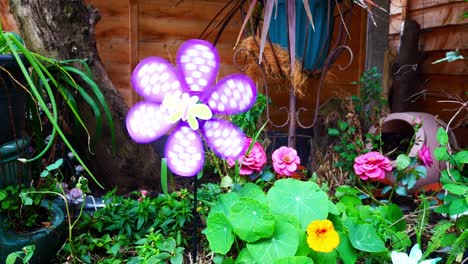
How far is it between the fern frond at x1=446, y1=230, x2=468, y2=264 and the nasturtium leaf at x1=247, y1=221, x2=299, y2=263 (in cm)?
46

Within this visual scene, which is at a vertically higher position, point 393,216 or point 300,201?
point 300,201

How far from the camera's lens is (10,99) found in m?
1.17

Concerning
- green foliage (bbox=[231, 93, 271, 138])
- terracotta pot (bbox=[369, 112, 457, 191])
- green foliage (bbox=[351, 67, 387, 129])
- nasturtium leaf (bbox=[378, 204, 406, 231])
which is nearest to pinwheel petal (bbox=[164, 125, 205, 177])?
green foliage (bbox=[231, 93, 271, 138])

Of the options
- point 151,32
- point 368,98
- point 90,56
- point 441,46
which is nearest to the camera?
point 90,56

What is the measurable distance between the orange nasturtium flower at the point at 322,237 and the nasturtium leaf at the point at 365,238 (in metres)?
0.14

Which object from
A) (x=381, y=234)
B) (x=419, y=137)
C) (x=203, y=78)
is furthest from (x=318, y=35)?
(x=381, y=234)

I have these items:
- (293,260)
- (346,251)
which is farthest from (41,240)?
(346,251)

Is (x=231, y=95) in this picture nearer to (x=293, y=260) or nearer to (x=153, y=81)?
(x=153, y=81)

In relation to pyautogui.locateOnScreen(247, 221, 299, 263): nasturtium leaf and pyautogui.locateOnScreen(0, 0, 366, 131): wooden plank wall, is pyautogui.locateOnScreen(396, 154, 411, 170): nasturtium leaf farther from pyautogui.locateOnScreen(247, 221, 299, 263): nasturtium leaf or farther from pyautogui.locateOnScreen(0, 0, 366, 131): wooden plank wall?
pyautogui.locateOnScreen(0, 0, 366, 131): wooden plank wall

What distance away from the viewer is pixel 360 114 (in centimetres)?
219

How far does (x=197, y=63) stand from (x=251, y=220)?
18.5 inches

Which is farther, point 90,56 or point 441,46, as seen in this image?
point 441,46

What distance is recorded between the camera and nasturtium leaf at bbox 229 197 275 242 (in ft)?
3.11

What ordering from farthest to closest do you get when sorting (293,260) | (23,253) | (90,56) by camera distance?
(90,56) < (23,253) < (293,260)
